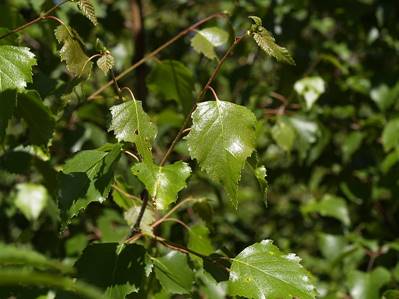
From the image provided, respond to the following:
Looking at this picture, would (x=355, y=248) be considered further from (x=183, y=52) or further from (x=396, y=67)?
(x=183, y=52)

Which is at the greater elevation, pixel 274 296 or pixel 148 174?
pixel 148 174

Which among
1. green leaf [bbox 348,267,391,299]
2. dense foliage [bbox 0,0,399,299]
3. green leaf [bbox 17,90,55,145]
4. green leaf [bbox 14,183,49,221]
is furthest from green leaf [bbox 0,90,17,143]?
green leaf [bbox 348,267,391,299]

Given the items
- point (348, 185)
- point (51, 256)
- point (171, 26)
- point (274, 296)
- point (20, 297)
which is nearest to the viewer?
point (274, 296)

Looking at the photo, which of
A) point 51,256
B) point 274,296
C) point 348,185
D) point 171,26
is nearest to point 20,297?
point 274,296

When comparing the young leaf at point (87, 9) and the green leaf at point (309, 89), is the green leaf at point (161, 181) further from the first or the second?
the green leaf at point (309, 89)

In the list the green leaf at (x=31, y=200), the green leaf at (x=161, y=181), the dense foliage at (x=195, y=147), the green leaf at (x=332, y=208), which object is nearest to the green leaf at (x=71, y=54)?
the dense foliage at (x=195, y=147)

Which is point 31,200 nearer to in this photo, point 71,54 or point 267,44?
point 71,54
